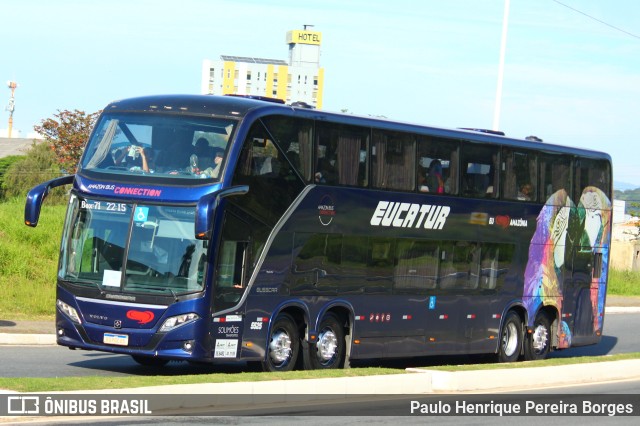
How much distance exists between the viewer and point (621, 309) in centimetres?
3956

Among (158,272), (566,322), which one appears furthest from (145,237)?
(566,322)

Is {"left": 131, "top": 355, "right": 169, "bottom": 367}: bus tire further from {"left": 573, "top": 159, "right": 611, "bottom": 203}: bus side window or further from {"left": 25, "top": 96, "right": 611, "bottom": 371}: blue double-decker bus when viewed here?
{"left": 573, "top": 159, "right": 611, "bottom": 203}: bus side window

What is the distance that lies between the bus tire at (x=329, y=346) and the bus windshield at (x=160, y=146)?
375 centimetres

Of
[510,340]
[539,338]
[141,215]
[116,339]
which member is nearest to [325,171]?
[141,215]

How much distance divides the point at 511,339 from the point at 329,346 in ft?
20.3

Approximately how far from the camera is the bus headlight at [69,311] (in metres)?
15.8

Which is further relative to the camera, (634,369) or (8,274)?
(8,274)

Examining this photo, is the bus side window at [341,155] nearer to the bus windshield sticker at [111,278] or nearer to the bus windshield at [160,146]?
the bus windshield at [160,146]

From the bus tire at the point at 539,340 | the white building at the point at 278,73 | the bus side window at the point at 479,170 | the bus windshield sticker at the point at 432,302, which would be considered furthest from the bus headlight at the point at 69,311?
the white building at the point at 278,73

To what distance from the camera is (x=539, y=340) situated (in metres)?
23.7

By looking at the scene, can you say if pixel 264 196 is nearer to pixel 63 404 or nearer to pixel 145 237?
pixel 145 237

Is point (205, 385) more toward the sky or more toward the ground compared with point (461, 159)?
more toward the ground

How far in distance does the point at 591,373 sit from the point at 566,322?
4.62m

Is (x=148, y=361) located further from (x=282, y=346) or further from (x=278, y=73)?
(x=278, y=73)
